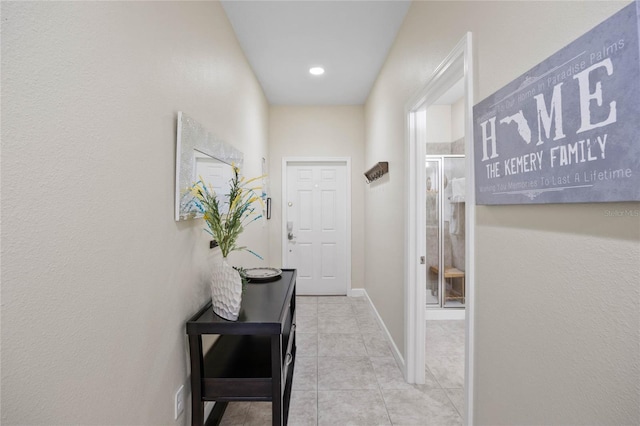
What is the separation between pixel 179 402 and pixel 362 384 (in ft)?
4.30

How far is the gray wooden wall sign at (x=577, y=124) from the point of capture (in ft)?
2.06

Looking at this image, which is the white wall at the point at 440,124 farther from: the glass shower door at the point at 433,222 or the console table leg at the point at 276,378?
the console table leg at the point at 276,378

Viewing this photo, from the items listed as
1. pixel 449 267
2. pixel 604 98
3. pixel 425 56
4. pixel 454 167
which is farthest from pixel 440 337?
pixel 604 98

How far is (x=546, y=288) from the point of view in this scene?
90 cm

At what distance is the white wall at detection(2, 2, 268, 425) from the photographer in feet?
2.21

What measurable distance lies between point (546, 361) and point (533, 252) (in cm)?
34

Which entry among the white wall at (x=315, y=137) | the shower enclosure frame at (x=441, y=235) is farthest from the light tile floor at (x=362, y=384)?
the white wall at (x=315, y=137)

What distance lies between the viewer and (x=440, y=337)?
9.86 ft

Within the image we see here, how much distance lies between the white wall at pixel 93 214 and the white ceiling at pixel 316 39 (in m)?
0.95

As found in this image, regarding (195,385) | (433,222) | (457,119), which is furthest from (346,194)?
(195,385)

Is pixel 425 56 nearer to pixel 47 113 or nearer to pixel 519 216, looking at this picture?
Answer: pixel 519 216

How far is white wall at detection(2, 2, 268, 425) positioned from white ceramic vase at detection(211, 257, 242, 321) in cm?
16

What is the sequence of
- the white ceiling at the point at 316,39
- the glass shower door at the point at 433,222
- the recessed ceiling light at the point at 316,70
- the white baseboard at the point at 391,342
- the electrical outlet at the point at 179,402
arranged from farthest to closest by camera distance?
the glass shower door at the point at 433,222 → the recessed ceiling light at the point at 316,70 → the white baseboard at the point at 391,342 → the white ceiling at the point at 316,39 → the electrical outlet at the point at 179,402

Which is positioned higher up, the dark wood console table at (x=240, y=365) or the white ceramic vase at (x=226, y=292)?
the white ceramic vase at (x=226, y=292)
